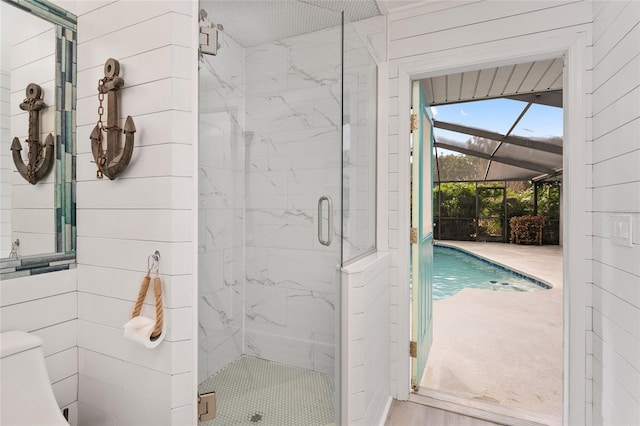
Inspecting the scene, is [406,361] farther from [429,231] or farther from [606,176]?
[606,176]

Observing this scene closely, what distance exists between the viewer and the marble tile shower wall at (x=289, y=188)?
1829mm

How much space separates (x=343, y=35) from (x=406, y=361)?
1979 millimetres

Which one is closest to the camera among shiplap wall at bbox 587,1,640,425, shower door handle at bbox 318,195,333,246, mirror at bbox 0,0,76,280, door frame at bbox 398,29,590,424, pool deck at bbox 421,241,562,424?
shiplap wall at bbox 587,1,640,425

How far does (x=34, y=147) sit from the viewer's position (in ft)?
4.63

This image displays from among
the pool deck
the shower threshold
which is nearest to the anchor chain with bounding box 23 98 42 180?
the shower threshold

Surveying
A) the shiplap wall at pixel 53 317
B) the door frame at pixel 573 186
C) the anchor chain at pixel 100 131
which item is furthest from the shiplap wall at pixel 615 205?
the shiplap wall at pixel 53 317

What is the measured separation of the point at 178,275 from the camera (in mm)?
1310

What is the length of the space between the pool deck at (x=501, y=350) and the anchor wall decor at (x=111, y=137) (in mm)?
2275

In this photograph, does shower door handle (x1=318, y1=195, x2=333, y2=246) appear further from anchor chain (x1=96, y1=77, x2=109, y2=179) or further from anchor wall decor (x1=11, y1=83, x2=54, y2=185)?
anchor wall decor (x1=11, y1=83, x2=54, y2=185)

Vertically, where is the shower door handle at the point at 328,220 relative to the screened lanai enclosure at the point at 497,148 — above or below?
below

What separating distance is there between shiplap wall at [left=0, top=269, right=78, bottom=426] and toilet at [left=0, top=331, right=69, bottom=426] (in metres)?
0.12

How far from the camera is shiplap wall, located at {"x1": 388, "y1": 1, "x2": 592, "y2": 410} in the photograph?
171 centimetres

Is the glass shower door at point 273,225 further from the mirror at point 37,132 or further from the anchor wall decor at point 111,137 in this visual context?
the mirror at point 37,132

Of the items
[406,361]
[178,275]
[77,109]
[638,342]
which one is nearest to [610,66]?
[638,342]
